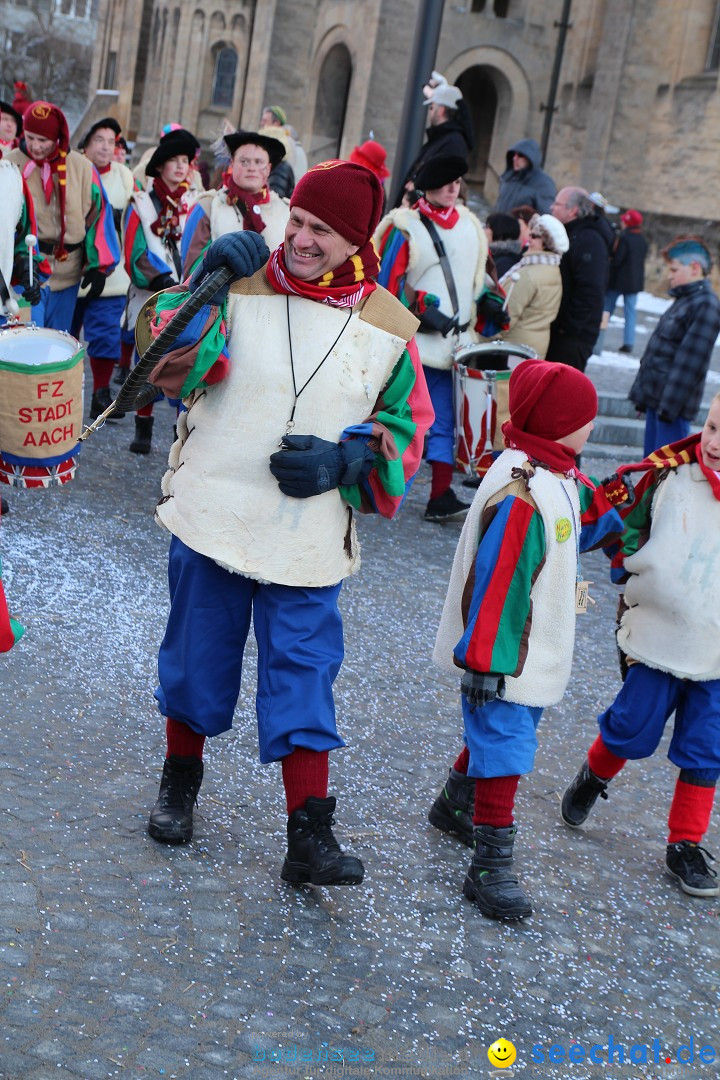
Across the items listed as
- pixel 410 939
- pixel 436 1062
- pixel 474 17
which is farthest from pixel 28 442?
pixel 474 17

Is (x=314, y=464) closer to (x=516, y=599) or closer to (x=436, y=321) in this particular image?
(x=516, y=599)

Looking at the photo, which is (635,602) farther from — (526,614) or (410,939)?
(410,939)

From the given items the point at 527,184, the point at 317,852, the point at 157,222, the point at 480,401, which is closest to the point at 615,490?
the point at 317,852

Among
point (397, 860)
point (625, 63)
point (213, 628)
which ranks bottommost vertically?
point (397, 860)

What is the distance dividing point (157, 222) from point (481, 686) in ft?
18.2

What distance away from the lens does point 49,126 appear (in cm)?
725

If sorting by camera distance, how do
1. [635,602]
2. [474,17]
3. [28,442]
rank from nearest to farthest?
1. [635,602]
2. [28,442]
3. [474,17]

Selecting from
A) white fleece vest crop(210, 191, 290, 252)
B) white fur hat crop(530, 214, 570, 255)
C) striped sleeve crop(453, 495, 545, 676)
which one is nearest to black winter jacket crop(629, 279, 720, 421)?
white fur hat crop(530, 214, 570, 255)

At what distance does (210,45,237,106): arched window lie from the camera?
4600cm

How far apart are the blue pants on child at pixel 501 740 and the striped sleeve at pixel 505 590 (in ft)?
0.44

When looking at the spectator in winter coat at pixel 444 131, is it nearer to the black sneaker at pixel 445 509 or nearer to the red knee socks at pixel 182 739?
the black sneaker at pixel 445 509

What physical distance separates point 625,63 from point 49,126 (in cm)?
2498

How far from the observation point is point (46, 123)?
23.8 feet

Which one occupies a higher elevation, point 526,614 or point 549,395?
point 549,395
